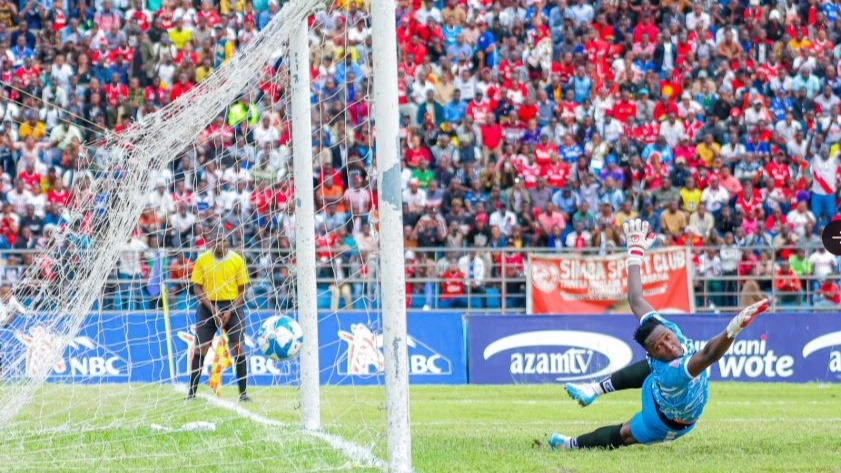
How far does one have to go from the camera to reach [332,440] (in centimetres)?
1210

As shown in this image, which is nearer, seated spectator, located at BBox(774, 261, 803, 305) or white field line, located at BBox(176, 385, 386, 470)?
white field line, located at BBox(176, 385, 386, 470)

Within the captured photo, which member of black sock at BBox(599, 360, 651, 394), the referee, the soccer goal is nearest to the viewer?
the soccer goal

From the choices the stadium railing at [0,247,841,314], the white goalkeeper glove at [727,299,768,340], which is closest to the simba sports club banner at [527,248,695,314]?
the stadium railing at [0,247,841,314]

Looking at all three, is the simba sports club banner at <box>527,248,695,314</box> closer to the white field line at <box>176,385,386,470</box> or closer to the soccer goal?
the soccer goal

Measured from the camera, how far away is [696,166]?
29.1m

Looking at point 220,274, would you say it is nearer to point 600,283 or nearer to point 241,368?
point 241,368

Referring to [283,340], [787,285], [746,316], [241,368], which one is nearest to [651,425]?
[746,316]

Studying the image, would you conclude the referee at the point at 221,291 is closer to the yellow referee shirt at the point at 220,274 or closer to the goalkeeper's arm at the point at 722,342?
the yellow referee shirt at the point at 220,274

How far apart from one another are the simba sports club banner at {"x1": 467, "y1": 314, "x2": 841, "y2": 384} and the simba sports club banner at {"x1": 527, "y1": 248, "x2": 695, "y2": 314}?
0.89m

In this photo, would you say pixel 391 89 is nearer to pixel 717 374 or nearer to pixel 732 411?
pixel 732 411

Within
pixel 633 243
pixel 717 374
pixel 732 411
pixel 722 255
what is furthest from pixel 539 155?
pixel 633 243

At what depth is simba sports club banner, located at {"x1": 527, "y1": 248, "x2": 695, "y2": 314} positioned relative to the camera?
81.2 ft

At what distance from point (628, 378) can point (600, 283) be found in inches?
492

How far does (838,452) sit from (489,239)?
15.4 meters
